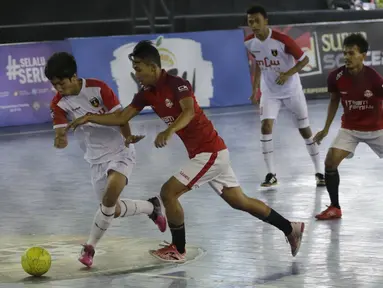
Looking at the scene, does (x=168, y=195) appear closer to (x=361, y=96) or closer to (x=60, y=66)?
(x=60, y=66)

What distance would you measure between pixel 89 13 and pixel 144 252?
59.2 feet

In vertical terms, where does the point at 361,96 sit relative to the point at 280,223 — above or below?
above

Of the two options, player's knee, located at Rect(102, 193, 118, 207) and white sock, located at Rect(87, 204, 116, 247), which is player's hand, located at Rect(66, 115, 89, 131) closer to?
player's knee, located at Rect(102, 193, 118, 207)

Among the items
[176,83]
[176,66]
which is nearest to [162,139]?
[176,83]

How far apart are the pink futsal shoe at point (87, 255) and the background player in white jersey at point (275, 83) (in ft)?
16.9

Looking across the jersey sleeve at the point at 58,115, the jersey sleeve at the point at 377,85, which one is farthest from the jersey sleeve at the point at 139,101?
the jersey sleeve at the point at 377,85

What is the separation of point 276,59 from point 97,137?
5.03 metres

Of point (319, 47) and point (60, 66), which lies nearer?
point (60, 66)

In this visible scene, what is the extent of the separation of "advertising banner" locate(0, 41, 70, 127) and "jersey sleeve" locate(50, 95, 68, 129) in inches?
463

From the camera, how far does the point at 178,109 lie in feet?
30.1

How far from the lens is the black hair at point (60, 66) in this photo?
923 centimetres

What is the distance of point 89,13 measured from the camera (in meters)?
27.3

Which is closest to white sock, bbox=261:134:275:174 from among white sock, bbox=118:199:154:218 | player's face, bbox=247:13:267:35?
player's face, bbox=247:13:267:35

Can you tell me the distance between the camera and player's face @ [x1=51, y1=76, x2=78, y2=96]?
9.40 meters
